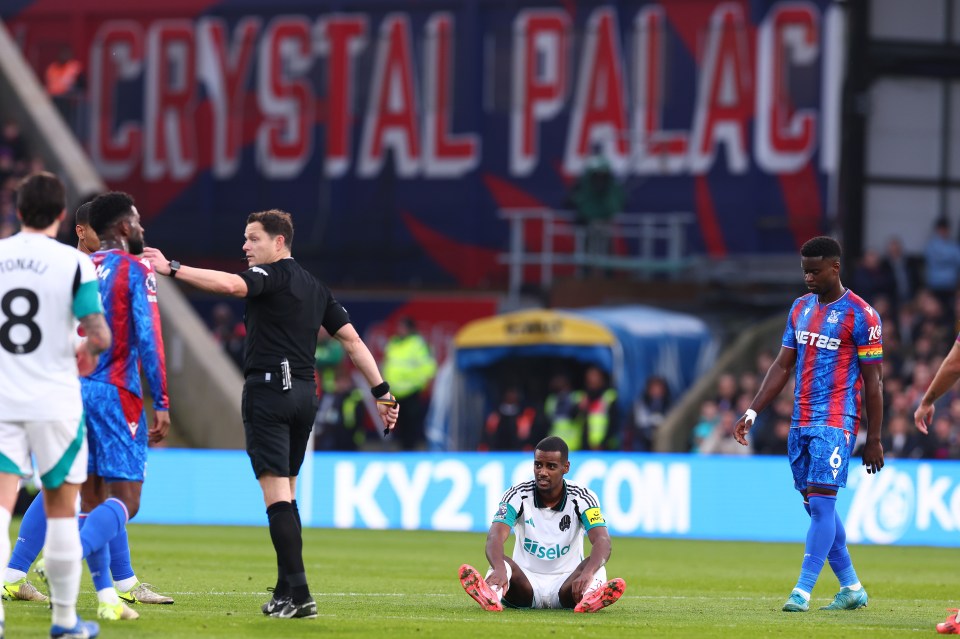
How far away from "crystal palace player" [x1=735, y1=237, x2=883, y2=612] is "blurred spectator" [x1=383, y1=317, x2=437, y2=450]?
46.5 feet

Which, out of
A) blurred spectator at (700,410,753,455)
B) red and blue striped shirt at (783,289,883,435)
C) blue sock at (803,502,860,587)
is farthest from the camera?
blurred spectator at (700,410,753,455)

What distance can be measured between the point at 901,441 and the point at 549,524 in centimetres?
1173

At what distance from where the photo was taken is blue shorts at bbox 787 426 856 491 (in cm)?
1083

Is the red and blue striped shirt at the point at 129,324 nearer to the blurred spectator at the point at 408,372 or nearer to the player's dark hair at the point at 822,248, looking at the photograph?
the player's dark hair at the point at 822,248

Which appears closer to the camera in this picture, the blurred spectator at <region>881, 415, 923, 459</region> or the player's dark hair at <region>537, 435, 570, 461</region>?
the player's dark hair at <region>537, 435, 570, 461</region>

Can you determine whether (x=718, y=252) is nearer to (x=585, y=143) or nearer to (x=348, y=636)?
(x=585, y=143)

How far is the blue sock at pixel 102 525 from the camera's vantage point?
918 cm

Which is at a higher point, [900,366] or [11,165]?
[11,165]

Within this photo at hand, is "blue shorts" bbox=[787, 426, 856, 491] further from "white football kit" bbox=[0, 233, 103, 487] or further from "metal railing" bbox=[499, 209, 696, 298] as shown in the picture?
"metal railing" bbox=[499, 209, 696, 298]

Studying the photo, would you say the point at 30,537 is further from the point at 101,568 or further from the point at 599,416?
the point at 599,416

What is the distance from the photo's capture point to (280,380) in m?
9.62

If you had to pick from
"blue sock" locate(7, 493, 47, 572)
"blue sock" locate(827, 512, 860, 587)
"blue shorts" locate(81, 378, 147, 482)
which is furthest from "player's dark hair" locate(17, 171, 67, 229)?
"blue sock" locate(827, 512, 860, 587)

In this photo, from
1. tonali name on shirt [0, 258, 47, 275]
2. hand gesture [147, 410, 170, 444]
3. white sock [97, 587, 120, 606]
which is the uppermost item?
tonali name on shirt [0, 258, 47, 275]

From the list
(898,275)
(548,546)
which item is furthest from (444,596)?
(898,275)
